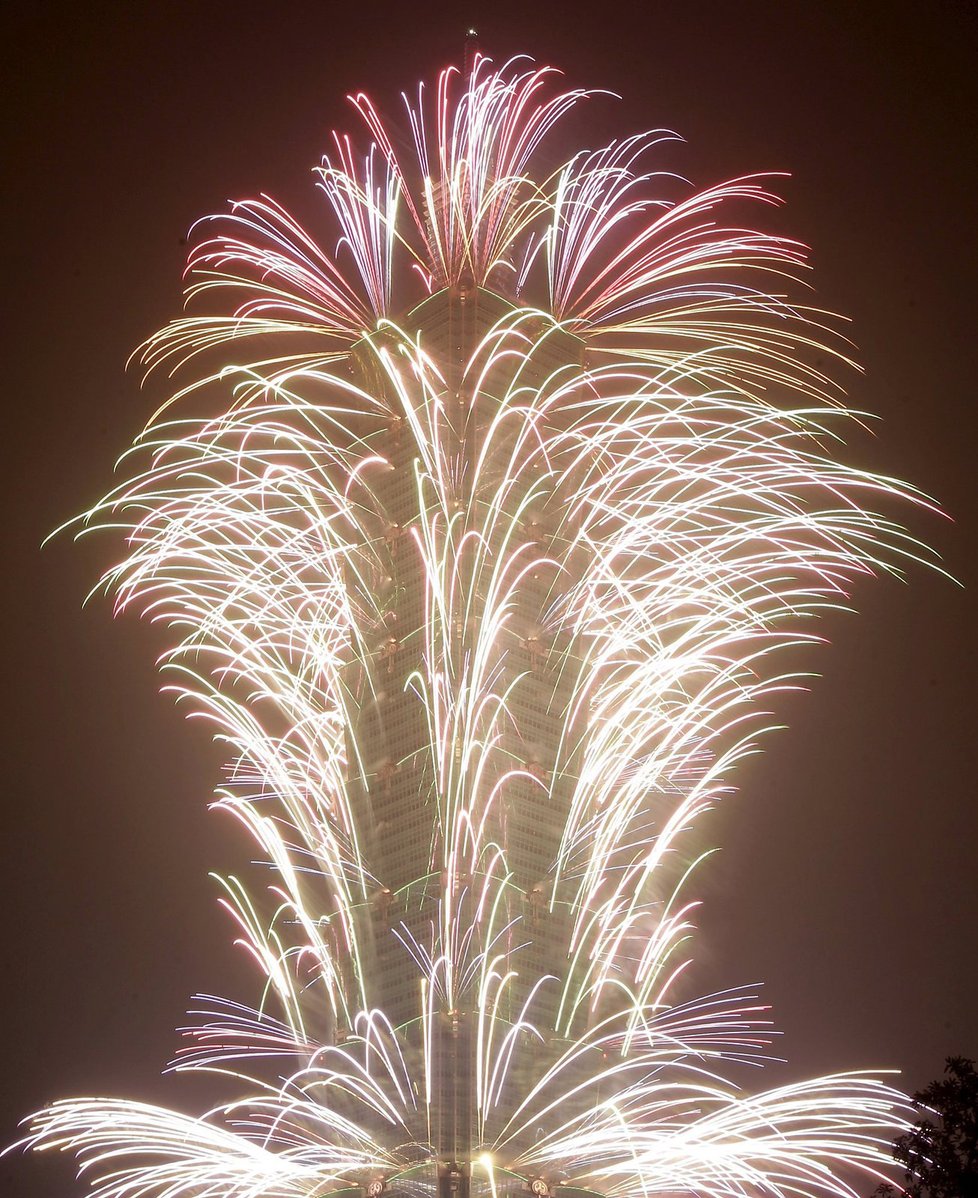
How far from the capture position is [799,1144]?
48.4 m

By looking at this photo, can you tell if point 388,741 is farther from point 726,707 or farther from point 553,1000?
point 726,707

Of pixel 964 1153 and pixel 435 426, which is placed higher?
pixel 435 426

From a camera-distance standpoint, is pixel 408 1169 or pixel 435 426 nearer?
pixel 435 426

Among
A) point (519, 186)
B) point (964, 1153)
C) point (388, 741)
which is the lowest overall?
point (964, 1153)

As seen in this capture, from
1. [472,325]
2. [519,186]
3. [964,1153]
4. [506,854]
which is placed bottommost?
[964,1153]

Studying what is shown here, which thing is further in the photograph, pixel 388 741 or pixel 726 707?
pixel 388 741

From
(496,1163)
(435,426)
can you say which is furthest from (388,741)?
(435,426)

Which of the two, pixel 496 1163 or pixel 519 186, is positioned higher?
pixel 519 186

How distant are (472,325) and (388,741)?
21.9 meters

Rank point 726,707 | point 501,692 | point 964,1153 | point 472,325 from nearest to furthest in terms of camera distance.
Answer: point 964,1153, point 726,707, point 472,325, point 501,692

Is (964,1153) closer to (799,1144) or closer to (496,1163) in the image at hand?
(799,1144)

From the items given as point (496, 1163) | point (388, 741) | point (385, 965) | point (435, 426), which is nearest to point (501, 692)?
point (388, 741)

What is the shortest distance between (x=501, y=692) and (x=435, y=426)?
3349 centimetres

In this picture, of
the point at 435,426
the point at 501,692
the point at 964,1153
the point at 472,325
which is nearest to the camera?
the point at 964,1153
